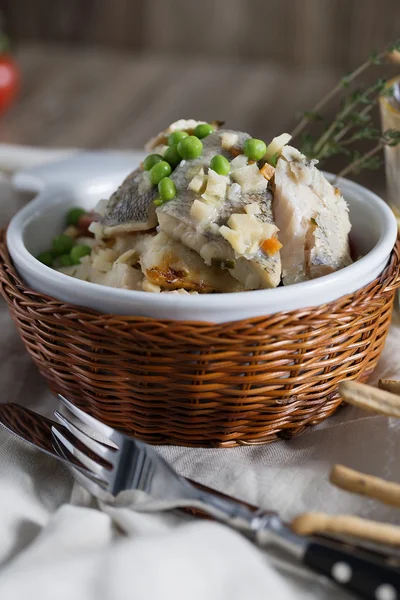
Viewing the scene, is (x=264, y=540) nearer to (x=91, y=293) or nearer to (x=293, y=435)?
(x=293, y=435)

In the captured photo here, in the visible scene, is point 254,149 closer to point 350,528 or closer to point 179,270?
point 179,270

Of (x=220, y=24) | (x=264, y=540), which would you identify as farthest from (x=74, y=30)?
(x=264, y=540)

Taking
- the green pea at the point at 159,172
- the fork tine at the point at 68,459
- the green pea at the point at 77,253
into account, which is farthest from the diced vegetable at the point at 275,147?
the fork tine at the point at 68,459

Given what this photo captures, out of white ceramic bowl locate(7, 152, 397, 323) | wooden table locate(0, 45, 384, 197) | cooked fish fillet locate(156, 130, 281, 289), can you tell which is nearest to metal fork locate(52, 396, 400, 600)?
white ceramic bowl locate(7, 152, 397, 323)

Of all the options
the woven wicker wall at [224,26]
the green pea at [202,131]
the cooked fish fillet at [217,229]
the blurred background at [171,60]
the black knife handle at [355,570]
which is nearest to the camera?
the black knife handle at [355,570]

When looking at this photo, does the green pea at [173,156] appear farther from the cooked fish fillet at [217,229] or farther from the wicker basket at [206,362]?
the wicker basket at [206,362]
